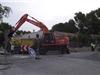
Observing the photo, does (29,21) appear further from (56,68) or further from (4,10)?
(56,68)

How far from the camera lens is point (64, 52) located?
2170 inches

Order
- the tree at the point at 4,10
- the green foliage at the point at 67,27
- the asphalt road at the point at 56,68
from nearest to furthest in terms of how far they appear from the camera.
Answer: the asphalt road at the point at 56,68, the tree at the point at 4,10, the green foliage at the point at 67,27

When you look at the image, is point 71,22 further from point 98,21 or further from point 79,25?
point 98,21

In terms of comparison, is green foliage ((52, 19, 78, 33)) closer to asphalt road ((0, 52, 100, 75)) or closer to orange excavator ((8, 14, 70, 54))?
orange excavator ((8, 14, 70, 54))

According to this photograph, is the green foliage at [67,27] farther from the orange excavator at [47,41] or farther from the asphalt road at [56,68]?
the asphalt road at [56,68]

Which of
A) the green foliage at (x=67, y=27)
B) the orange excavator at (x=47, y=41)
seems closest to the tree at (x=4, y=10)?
the orange excavator at (x=47, y=41)

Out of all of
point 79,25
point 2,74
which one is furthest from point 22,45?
point 79,25

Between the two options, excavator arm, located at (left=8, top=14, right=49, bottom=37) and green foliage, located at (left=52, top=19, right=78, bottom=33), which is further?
green foliage, located at (left=52, top=19, right=78, bottom=33)

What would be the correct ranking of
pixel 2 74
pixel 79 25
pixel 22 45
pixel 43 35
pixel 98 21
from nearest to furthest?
pixel 2 74, pixel 43 35, pixel 22 45, pixel 98 21, pixel 79 25

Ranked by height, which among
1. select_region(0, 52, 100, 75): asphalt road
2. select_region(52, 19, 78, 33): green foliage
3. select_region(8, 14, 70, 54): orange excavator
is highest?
select_region(52, 19, 78, 33): green foliage

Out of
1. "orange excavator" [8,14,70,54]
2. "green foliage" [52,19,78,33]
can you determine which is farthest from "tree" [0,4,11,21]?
"green foliage" [52,19,78,33]

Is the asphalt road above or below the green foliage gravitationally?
below

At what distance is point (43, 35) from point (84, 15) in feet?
248

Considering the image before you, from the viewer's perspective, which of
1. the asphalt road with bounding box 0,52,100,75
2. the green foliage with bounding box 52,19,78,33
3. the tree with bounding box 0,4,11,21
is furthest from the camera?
the green foliage with bounding box 52,19,78,33
